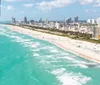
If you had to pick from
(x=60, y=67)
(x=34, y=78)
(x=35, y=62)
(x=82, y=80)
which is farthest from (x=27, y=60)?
(x=82, y=80)

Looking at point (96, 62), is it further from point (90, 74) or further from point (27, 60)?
point (27, 60)

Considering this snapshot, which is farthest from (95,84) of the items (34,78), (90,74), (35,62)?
(35,62)

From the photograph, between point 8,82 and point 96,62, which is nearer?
point 8,82

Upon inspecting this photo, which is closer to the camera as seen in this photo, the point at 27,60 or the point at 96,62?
the point at 96,62

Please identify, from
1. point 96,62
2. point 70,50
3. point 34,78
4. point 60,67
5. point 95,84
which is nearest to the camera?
point 95,84

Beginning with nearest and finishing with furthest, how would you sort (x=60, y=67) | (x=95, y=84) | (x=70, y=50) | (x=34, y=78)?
(x=95, y=84), (x=34, y=78), (x=60, y=67), (x=70, y=50)

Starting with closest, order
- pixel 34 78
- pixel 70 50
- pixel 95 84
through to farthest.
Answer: pixel 95 84
pixel 34 78
pixel 70 50

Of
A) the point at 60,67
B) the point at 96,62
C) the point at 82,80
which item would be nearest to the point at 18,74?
the point at 60,67

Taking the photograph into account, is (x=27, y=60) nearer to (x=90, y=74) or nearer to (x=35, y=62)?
(x=35, y=62)

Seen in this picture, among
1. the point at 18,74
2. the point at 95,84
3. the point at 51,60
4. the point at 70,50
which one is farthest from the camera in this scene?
the point at 70,50
